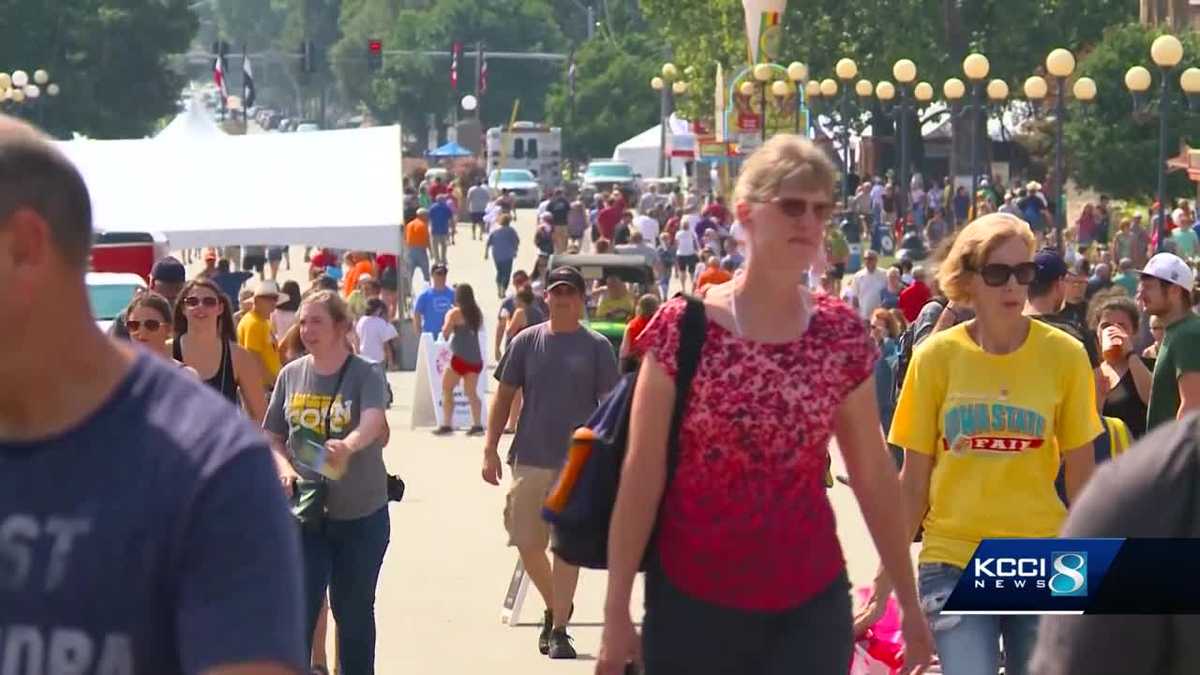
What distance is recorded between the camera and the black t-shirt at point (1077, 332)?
744cm

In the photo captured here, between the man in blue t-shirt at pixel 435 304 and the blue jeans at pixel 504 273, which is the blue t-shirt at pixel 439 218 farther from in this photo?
the man in blue t-shirt at pixel 435 304

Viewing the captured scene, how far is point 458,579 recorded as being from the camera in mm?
13102

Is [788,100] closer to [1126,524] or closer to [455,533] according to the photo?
[455,533]

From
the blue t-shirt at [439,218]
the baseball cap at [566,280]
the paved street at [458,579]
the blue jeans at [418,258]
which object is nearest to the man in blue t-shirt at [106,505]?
the paved street at [458,579]

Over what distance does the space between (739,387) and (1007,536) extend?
1.30 meters

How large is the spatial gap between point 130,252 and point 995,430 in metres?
22.1

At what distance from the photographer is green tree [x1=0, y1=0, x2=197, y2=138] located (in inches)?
3191

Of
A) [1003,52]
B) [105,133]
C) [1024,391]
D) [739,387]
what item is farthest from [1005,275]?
[105,133]

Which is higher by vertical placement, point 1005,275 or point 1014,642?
point 1005,275

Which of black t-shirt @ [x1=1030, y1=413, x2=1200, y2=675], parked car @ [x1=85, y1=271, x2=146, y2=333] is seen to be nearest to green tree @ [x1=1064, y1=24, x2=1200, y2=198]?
parked car @ [x1=85, y1=271, x2=146, y2=333]

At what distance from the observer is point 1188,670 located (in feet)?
9.68

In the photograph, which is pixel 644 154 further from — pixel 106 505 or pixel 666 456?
pixel 106 505

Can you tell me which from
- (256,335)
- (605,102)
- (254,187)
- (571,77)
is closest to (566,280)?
(256,335)

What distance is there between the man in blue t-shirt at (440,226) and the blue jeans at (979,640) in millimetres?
42034
